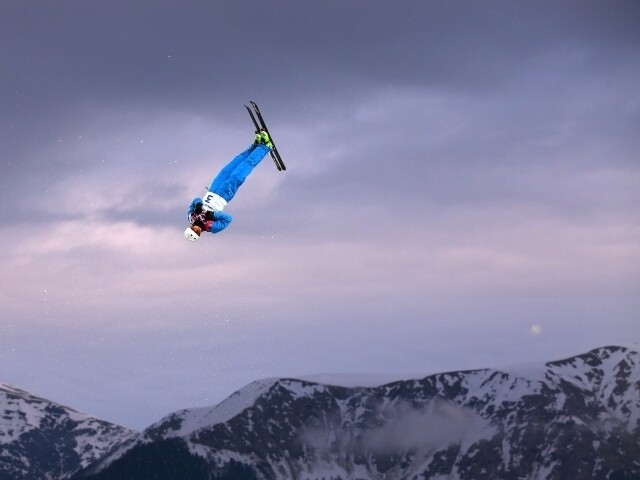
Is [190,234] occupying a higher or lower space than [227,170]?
lower

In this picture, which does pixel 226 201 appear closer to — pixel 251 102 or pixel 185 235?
pixel 185 235

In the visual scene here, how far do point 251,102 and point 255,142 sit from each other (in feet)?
16.3

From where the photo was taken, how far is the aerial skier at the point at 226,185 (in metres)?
53.8

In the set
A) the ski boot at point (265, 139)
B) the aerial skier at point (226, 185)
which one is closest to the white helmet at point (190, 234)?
the aerial skier at point (226, 185)

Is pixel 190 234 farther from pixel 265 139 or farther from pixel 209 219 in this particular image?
pixel 265 139

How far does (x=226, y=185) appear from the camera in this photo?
54.3m

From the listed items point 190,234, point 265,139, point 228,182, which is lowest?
point 190,234

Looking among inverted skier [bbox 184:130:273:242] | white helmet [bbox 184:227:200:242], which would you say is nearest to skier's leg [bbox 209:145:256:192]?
inverted skier [bbox 184:130:273:242]

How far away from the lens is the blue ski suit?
5388 centimetres

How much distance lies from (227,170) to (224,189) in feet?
3.80

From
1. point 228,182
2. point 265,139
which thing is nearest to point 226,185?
point 228,182

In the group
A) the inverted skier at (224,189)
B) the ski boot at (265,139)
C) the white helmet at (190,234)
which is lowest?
the white helmet at (190,234)

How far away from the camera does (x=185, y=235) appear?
52625 millimetres

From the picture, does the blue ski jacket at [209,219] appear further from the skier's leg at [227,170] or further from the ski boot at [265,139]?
the ski boot at [265,139]
